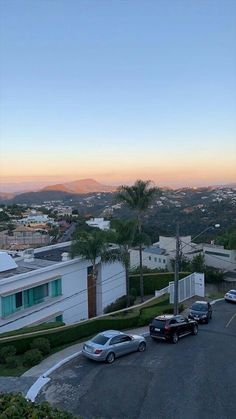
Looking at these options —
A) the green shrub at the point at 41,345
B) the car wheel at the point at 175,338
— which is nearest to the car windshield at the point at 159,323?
the car wheel at the point at 175,338

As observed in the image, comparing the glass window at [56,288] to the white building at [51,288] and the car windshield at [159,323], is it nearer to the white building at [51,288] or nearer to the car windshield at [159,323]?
the white building at [51,288]

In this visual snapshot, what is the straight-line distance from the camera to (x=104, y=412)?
45.9ft

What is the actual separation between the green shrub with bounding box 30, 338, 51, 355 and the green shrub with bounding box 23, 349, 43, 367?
83cm

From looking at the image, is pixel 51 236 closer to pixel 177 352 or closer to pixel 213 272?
pixel 213 272

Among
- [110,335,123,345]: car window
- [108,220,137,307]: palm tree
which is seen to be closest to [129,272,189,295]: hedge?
[108,220,137,307]: palm tree

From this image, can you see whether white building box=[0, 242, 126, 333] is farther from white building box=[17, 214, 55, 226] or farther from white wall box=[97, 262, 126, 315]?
white building box=[17, 214, 55, 226]

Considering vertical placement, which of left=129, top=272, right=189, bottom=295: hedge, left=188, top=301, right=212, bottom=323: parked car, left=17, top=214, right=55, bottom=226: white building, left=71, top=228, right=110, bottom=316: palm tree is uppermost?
left=71, top=228, right=110, bottom=316: palm tree

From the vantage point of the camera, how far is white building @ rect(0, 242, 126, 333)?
85.6 ft

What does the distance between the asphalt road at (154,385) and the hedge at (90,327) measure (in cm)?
273

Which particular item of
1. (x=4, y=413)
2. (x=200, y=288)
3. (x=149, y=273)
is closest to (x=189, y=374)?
(x=4, y=413)

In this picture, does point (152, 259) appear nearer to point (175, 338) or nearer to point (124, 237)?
point (124, 237)

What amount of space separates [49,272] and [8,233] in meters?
58.4

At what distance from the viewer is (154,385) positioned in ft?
54.6

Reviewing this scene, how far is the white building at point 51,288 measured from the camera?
26078mm
